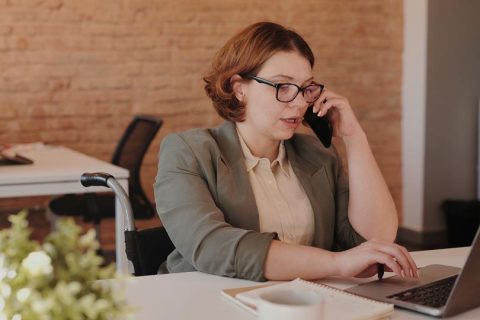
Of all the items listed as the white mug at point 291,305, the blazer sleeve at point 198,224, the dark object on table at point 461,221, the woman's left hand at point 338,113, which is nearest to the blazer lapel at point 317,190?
the woman's left hand at point 338,113

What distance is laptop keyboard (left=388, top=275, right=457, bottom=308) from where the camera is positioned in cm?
136

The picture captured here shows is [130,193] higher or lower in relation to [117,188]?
lower

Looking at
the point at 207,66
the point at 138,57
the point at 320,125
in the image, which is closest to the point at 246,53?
the point at 320,125

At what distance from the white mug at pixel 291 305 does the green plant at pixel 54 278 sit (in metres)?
0.26

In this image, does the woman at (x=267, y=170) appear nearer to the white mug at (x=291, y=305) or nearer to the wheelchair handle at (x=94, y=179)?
the wheelchair handle at (x=94, y=179)

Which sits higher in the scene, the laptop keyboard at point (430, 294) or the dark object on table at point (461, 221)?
the laptop keyboard at point (430, 294)

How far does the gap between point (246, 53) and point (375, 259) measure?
0.65 metres


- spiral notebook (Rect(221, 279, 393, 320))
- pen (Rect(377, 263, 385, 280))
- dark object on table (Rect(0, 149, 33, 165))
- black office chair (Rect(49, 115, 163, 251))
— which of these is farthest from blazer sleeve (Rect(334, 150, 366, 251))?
black office chair (Rect(49, 115, 163, 251))

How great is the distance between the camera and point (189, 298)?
1429 mm

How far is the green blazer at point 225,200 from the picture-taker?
1580 mm

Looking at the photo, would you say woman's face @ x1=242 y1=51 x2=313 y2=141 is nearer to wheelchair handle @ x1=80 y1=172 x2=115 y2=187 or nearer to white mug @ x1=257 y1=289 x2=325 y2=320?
wheelchair handle @ x1=80 y1=172 x2=115 y2=187

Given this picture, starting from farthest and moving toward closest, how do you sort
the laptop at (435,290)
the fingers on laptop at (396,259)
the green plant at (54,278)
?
the fingers on laptop at (396,259)
the laptop at (435,290)
the green plant at (54,278)

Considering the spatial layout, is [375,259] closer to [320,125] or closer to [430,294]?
[430,294]

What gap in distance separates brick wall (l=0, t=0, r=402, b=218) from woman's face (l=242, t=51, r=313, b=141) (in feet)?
10.2
